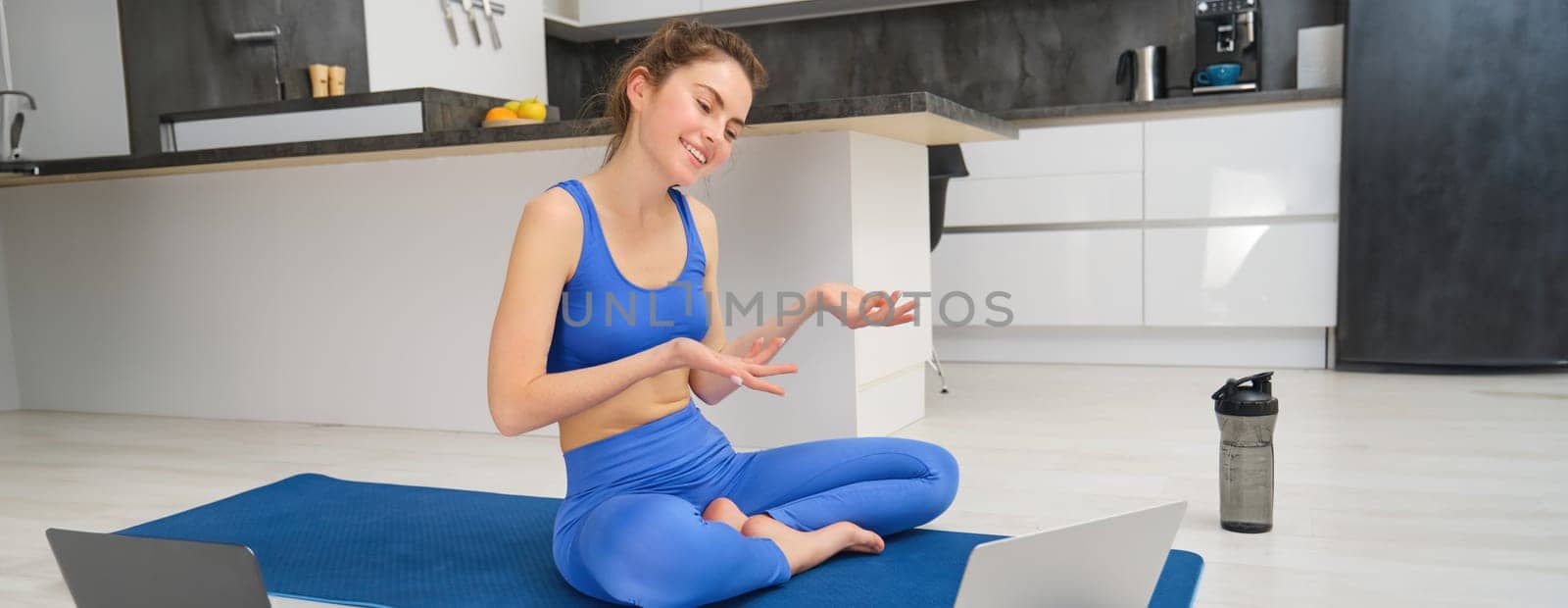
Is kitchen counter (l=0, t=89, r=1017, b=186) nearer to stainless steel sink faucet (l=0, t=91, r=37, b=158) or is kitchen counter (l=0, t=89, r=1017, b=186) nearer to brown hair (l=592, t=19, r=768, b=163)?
stainless steel sink faucet (l=0, t=91, r=37, b=158)

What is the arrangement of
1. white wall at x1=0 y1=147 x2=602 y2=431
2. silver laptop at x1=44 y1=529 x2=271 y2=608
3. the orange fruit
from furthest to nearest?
the orange fruit, white wall at x1=0 y1=147 x2=602 y2=431, silver laptop at x1=44 y1=529 x2=271 y2=608

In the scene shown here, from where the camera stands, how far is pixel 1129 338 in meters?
4.46

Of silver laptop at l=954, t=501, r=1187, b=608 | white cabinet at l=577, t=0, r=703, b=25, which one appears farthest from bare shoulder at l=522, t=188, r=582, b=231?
white cabinet at l=577, t=0, r=703, b=25

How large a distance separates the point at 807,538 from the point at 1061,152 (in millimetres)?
3008

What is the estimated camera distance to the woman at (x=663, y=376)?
1.46 m

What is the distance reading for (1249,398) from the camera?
1992 millimetres

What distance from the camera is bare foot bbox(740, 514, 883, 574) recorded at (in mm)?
1647

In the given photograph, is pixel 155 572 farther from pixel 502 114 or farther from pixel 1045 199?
pixel 1045 199

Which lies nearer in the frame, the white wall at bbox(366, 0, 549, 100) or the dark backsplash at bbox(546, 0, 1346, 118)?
the white wall at bbox(366, 0, 549, 100)

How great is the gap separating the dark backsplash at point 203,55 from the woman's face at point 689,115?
355cm

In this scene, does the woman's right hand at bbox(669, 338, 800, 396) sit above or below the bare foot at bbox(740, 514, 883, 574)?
above

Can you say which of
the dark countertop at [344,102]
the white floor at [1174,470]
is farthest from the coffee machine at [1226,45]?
the dark countertop at [344,102]

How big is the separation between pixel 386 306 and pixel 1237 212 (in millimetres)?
2867

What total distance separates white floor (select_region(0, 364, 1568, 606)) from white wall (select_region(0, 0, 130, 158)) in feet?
4.67
